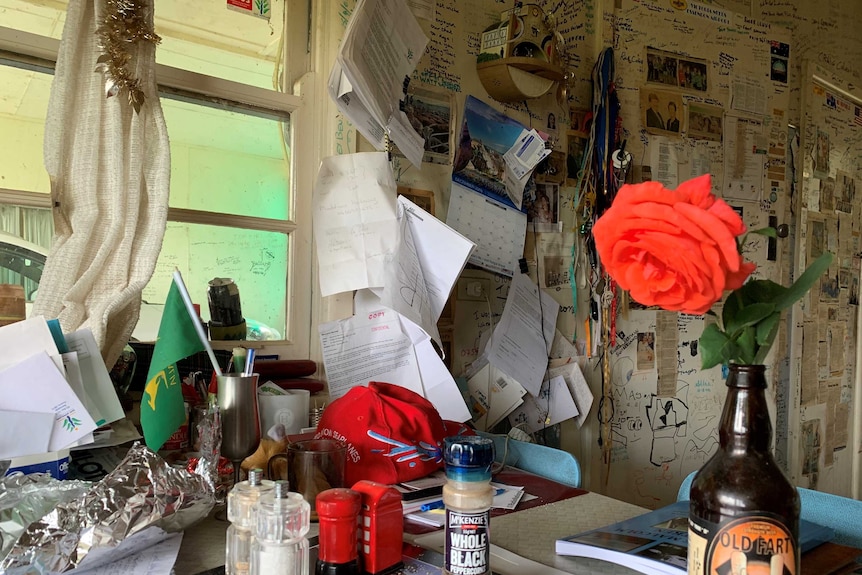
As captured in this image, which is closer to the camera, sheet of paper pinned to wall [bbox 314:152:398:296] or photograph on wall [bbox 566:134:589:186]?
sheet of paper pinned to wall [bbox 314:152:398:296]

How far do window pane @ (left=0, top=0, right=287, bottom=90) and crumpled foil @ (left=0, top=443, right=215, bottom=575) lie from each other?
0.93 meters

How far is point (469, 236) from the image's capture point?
1.98 meters

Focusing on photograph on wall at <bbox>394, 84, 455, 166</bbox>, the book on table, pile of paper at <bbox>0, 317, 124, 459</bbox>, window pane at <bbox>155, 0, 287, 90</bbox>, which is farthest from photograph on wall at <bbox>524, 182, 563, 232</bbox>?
pile of paper at <bbox>0, 317, 124, 459</bbox>

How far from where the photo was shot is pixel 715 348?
64 cm

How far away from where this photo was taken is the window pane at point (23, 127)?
4.42 feet

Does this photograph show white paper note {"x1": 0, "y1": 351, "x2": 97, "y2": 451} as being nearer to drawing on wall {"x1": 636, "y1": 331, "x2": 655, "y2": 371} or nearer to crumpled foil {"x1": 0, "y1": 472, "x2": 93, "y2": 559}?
crumpled foil {"x1": 0, "y1": 472, "x2": 93, "y2": 559}

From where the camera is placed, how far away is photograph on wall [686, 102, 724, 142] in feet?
8.30

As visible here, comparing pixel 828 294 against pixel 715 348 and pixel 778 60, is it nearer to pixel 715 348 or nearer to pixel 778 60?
pixel 778 60

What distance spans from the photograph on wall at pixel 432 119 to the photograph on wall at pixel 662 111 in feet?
2.71

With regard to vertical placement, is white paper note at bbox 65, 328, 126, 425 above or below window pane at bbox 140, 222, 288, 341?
below

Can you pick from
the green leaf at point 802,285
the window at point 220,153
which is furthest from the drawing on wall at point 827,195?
the green leaf at point 802,285

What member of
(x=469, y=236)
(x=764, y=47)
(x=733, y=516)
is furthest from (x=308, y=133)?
(x=764, y=47)

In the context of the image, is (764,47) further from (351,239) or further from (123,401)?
(123,401)

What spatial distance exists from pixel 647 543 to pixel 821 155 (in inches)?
105
